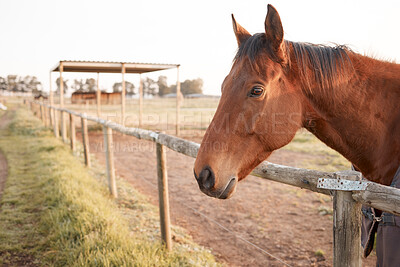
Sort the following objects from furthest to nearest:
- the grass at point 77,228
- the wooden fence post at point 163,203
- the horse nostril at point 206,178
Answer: the wooden fence post at point 163,203, the grass at point 77,228, the horse nostril at point 206,178

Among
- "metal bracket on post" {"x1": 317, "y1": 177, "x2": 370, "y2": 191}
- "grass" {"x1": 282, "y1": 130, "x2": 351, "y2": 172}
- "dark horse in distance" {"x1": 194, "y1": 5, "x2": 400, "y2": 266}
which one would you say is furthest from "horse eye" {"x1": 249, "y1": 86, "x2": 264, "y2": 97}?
"grass" {"x1": 282, "y1": 130, "x2": 351, "y2": 172}

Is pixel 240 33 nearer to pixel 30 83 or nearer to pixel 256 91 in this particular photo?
pixel 256 91

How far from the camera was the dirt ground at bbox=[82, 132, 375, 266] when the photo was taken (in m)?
3.51

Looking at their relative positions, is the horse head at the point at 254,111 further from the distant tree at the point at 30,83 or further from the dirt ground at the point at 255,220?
the distant tree at the point at 30,83

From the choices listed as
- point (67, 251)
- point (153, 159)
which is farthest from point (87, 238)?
point (153, 159)

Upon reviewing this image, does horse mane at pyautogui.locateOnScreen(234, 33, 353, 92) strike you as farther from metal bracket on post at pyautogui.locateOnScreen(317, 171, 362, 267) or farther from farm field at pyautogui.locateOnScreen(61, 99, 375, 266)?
farm field at pyautogui.locateOnScreen(61, 99, 375, 266)

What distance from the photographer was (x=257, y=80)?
62.2 inches

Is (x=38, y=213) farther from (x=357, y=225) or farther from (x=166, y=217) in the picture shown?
(x=357, y=225)

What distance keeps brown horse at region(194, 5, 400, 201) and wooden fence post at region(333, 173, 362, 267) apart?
429mm

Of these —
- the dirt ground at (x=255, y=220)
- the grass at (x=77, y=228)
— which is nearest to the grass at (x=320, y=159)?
the dirt ground at (x=255, y=220)

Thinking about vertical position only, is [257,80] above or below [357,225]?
above

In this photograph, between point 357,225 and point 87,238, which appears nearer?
point 357,225

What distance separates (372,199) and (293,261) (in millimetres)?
2455

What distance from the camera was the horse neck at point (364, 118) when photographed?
5.43 feet
